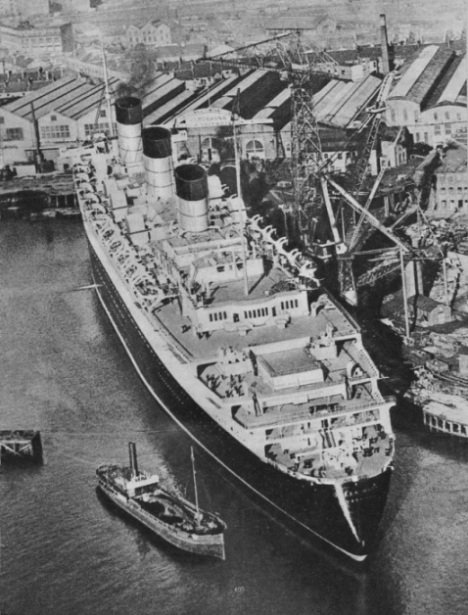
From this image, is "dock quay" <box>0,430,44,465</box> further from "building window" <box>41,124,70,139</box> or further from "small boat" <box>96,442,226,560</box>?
"building window" <box>41,124,70,139</box>

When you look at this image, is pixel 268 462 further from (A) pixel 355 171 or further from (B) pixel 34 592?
(A) pixel 355 171

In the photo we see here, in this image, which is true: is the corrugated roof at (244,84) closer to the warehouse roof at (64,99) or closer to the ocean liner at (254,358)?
the warehouse roof at (64,99)

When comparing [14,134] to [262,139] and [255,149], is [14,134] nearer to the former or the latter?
[255,149]

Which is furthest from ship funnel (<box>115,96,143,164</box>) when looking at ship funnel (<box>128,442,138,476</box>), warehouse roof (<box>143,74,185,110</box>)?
ship funnel (<box>128,442,138,476</box>)

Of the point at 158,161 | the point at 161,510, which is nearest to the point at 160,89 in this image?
the point at 158,161

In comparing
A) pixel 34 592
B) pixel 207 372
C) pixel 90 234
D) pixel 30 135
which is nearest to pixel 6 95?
pixel 30 135
